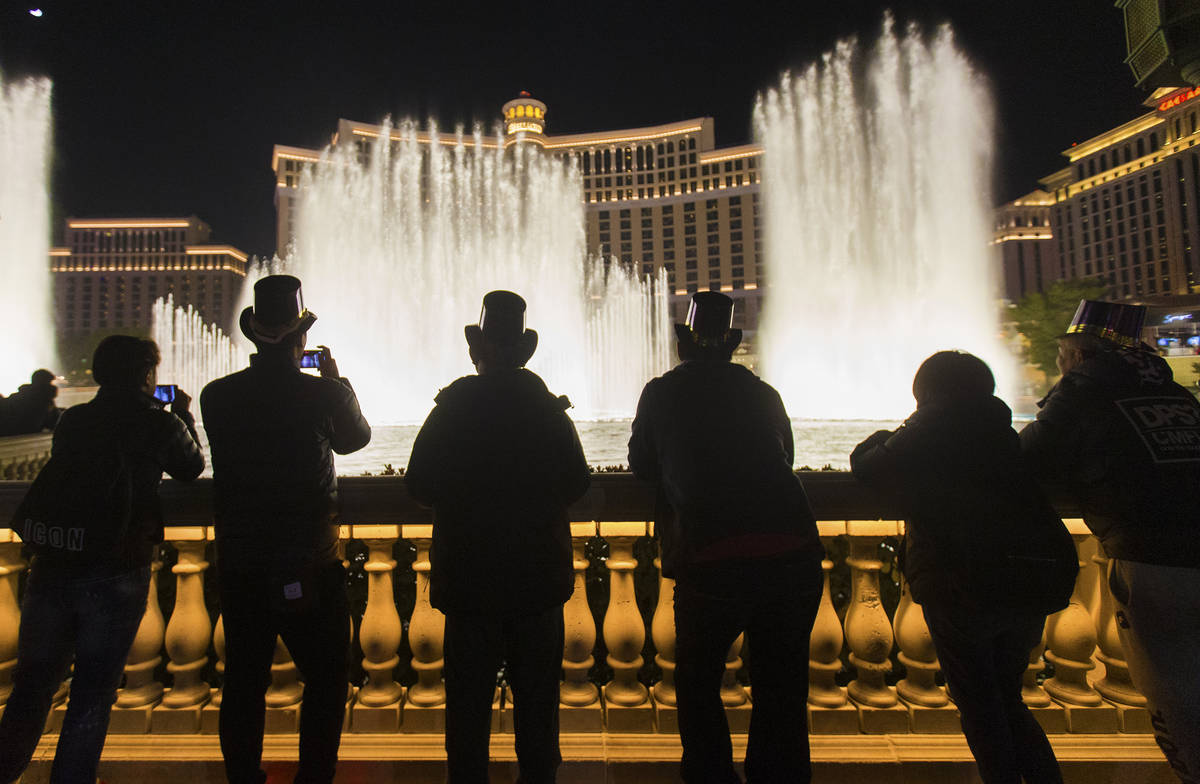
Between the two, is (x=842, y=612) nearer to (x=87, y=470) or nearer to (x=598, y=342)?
(x=87, y=470)

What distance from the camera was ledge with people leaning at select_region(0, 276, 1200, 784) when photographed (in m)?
1.87

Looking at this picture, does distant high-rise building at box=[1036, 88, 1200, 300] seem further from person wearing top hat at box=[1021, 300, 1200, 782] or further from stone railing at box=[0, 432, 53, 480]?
stone railing at box=[0, 432, 53, 480]

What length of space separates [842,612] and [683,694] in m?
1.93

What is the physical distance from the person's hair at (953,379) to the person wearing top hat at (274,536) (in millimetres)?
1838

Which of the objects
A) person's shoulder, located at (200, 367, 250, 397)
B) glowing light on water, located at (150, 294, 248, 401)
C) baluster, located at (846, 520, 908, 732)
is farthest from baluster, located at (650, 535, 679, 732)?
glowing light on water, located at (150, 294, 248, 401)

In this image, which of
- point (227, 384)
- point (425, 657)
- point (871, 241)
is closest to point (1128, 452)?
point (425, 657)

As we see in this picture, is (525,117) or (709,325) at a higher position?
(525,117)

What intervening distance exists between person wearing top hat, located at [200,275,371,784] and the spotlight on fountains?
3.23 meters

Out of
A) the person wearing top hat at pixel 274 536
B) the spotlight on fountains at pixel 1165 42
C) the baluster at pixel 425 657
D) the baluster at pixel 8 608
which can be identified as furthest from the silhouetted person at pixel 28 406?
the spotlight on fountains at pixel 1165 42

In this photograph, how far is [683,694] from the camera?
2035 mm

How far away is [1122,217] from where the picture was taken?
74.0 metres

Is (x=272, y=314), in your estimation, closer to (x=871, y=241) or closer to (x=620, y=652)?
(x=620, y=652)

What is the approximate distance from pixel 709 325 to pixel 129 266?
368 feet

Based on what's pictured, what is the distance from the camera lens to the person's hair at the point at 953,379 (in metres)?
Answer: 1.94
